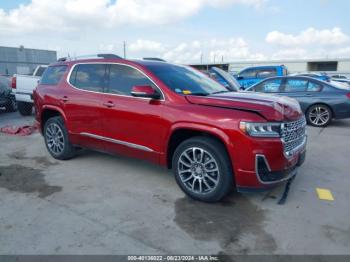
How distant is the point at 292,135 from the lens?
12.0ft

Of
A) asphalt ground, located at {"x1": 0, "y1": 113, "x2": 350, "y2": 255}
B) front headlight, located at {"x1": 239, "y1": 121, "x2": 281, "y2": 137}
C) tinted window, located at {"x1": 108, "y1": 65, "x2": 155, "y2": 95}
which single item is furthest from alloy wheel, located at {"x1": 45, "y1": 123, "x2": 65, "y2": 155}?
front headlight, located at {"x1": 239, "y1": 121, "x2": 281, "y2": 137}

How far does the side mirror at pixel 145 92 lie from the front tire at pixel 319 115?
21.4ft

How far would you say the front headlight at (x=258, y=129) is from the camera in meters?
3.32

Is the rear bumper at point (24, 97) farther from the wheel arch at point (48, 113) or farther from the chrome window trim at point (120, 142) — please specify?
the chrome window trim at point (120, 142)

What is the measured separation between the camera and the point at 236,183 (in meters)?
3.53

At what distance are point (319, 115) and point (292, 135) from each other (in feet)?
19.4

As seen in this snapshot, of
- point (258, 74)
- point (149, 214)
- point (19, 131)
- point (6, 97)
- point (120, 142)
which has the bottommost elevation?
point (149, 214)

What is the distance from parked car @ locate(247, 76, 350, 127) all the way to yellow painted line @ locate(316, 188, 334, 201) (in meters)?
5.18

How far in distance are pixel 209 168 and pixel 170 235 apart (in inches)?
39.0

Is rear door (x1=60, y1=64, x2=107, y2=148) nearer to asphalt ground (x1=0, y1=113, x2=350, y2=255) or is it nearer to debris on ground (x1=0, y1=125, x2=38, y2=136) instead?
asphalt ground (x1=0, y1=113, x2=350, y2=255)

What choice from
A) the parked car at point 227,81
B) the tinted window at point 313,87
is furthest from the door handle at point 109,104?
the tinted window at point 313,87

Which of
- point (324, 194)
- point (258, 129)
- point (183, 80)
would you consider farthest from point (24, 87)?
point (324, 194)

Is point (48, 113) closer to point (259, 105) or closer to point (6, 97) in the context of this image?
point (259, 105)

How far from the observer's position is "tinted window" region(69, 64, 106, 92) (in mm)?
4778
